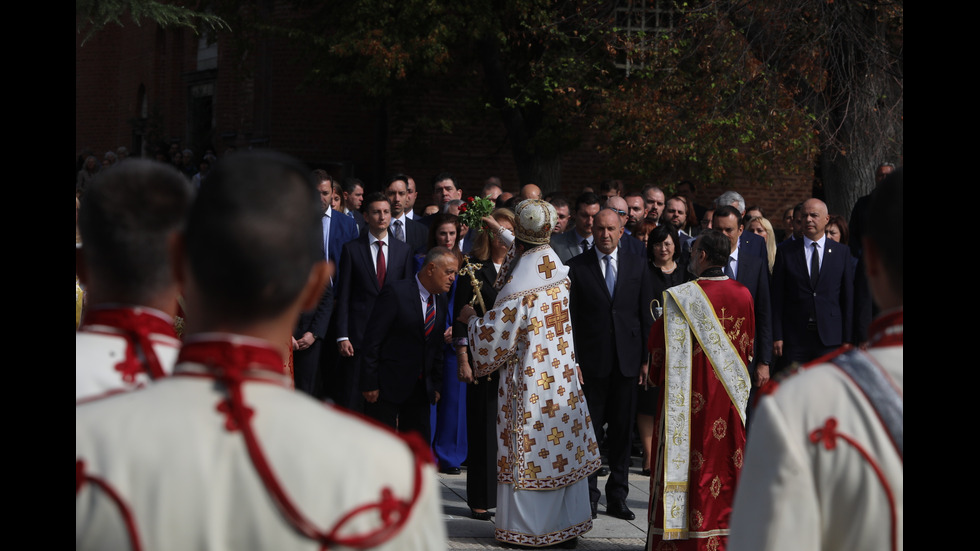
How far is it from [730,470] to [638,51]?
10265mm

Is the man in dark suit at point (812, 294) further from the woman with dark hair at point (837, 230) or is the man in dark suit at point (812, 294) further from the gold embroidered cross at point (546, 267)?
the gold embroidered cross at point (546, 267)

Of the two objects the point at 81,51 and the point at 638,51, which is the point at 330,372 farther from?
the point at 81,51

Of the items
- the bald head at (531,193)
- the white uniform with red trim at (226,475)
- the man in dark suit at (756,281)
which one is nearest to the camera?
the white uniform with red trim at (226,475)

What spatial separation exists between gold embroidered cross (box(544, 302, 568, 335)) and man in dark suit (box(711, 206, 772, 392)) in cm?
204

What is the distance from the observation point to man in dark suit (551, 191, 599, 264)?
10172 millimetres

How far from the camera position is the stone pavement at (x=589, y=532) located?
746 cm

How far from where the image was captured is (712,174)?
1641 cm

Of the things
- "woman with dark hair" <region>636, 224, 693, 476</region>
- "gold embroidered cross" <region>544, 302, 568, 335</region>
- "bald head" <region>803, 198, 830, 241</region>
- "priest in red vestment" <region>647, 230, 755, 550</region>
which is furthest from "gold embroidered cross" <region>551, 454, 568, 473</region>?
"bald head" <region>803, 198, 830, 241</region>

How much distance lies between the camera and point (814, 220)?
10055 mm

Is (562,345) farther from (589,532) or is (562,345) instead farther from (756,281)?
(756,281)

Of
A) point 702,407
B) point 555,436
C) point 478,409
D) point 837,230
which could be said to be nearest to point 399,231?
point 478,409

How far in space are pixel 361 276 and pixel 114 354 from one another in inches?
273

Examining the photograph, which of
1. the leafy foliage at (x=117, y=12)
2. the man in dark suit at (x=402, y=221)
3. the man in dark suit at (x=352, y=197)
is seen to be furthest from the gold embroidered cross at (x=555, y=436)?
the man in dark suit at (x=352, y=197)

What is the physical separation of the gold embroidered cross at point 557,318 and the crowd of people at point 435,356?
0.01m
